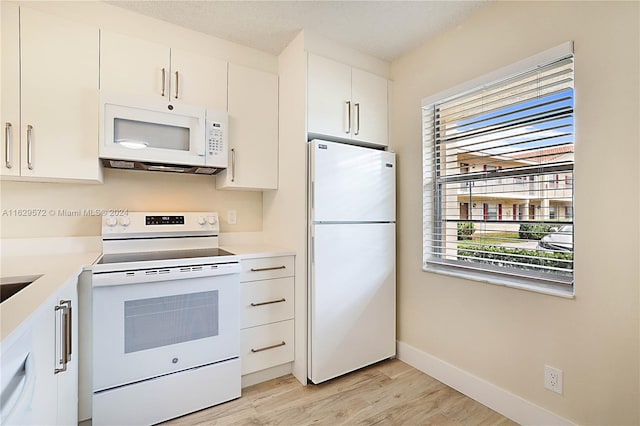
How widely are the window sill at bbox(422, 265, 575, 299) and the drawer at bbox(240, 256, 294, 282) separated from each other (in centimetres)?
98

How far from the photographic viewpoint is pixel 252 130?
91.6 inches

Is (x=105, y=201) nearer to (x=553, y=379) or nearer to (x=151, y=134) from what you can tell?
(x=151, y=134)

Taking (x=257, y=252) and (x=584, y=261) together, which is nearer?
(x=584, y=261)

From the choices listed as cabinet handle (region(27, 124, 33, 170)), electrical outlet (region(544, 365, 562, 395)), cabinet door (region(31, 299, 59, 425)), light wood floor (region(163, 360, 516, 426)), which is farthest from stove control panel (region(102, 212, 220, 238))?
electrical outlet (region(544, 365, 562, 395))

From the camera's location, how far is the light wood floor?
5.77 feet

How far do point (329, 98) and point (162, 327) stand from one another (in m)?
1.75

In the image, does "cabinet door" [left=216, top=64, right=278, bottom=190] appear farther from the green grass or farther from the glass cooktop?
the green grass

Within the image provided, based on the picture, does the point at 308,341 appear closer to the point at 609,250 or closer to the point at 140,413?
the point at 140,413

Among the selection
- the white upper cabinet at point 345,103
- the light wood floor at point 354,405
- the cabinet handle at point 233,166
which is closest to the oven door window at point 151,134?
the cabinet handle at point 233,166

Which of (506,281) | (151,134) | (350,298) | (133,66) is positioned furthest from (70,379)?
(506,281)

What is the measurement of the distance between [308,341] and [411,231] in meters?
1.08

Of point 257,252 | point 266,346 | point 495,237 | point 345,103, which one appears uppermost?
point 345,103

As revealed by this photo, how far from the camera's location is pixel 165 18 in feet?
6.80

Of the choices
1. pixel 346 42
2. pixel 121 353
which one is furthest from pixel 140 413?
pixel 346 42
